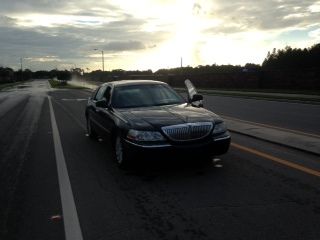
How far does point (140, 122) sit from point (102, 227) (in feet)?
8.23

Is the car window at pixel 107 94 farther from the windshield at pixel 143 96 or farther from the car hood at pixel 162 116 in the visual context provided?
the car hood at pixel 162 116

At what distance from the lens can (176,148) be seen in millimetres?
6875

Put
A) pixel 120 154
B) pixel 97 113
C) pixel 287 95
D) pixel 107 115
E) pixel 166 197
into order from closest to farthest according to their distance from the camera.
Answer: pixel 166 197 < pixel 120 154 < pixel 107 115 < pixel 97 113 < pixel 287 95

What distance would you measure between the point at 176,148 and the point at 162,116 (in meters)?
0.71

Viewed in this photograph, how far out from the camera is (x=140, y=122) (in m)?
7.20

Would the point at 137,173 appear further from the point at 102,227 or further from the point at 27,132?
the point at 27,132

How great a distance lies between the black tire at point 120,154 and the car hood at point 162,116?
1.32 ft

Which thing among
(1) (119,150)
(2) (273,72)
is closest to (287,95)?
(2) (273,72)

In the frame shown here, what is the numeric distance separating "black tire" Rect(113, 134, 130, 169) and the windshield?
2.86ft

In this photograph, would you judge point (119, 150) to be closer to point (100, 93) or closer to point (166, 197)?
point (166, 197)

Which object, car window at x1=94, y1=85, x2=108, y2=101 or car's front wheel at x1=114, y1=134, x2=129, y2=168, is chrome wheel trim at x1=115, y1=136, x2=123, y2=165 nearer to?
car's front wheel at x1=114, y1=134, x2=129, y2=168

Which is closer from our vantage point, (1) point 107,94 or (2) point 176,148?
(2) point 176,148

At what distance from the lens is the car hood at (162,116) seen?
7094 mm

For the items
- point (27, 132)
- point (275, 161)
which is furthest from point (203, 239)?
point (27, 132)
